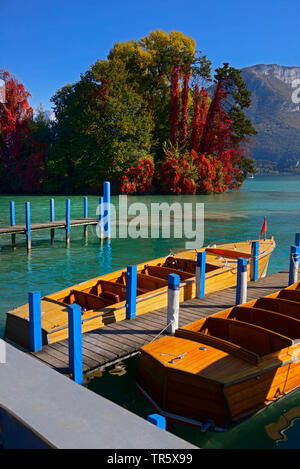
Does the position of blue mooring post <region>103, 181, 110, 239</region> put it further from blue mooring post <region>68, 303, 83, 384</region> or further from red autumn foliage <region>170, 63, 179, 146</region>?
red autumn foliage <region>170, 63, 179, 146</region>

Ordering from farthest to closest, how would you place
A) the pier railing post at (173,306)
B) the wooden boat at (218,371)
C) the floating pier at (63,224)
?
1. the floating pier at (63,224)
2. the pier railing post at (173,306)
3. the wooden boat at (218,371)

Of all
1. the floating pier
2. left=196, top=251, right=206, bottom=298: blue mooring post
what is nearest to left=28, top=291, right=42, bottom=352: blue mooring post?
left=196, top=251, right=206, bottom=298: blue mooring post

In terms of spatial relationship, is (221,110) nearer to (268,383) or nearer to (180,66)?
(180,66)

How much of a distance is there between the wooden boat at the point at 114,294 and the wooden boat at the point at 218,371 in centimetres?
186

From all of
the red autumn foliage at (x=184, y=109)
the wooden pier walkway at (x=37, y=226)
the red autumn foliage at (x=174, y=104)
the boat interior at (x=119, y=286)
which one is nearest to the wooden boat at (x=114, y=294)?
the boat interior at (x=119, y=286)

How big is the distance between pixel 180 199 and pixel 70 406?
48.7 metres

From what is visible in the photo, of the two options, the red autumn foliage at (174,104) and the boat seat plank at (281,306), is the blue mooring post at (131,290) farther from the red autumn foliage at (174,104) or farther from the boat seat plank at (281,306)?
the red autumn foliage at (174,104)

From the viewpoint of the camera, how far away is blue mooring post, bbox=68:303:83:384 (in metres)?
7.20

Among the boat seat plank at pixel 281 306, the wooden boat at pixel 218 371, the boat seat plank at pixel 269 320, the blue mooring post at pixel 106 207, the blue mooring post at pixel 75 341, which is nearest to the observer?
the wooden boat at pixel 218 371

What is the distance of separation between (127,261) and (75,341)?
45.1 feet

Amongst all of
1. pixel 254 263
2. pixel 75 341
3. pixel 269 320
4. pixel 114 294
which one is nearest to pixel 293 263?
pixel 254 263

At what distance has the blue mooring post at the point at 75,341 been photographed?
23.6 feet
